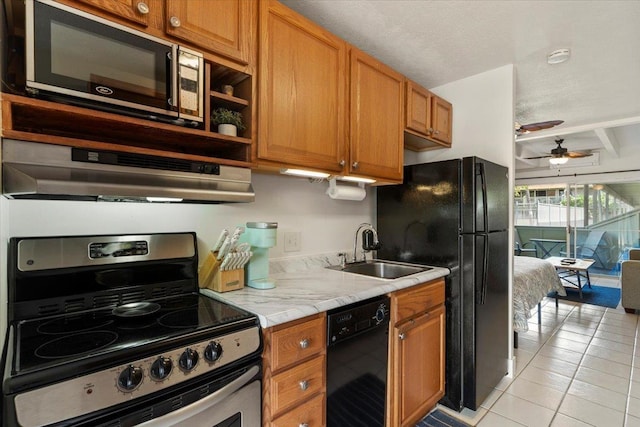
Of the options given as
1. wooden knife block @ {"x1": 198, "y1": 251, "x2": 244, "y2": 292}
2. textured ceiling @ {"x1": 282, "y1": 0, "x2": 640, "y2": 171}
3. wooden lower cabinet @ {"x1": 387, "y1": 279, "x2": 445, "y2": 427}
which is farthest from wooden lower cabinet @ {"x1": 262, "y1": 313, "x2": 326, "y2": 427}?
textured ceiling @ {"x1": 282, "y1": 0, "x2": 640, "y2": 171}

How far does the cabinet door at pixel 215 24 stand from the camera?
3.97ft

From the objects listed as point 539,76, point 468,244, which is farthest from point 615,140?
point 468,244

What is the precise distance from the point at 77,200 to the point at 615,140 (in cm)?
660

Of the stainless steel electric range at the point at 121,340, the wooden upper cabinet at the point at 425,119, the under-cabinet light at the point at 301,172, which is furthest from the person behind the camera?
the wooden upper cabinet at the point at 425,119

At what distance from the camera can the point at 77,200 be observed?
1266mm

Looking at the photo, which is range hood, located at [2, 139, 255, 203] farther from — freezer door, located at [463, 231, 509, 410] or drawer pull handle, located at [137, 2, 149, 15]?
freezer door, located at [463, 231, 509, 410]

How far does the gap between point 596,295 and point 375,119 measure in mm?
5349

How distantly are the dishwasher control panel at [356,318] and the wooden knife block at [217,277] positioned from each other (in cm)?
48

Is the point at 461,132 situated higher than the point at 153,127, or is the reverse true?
the point at 461,132

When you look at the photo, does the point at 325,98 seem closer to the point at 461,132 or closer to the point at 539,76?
the point at 461,132

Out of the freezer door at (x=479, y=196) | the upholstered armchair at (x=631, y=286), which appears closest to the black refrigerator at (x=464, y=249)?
the freezer door at (x=479, y=196)

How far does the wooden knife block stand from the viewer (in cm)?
149

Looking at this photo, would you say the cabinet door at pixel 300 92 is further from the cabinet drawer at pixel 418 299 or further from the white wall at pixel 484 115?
the white wall at pixel 484 115

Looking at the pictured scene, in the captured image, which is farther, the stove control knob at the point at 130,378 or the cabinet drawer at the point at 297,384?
the cabinet drawer at the point at 297,384
